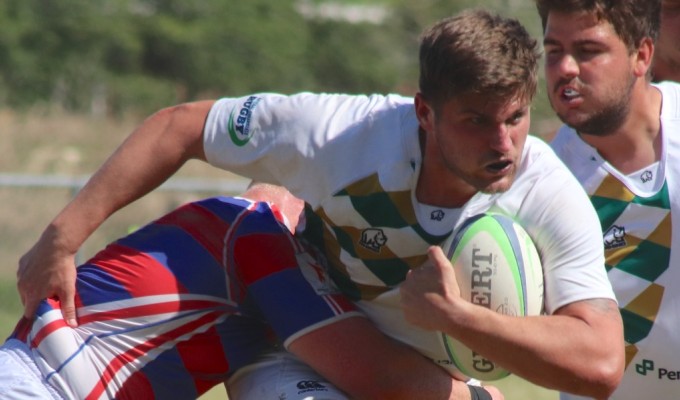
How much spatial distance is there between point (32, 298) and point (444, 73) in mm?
1838

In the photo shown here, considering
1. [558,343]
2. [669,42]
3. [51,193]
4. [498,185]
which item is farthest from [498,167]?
[51,193]

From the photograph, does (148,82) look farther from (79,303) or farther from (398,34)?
(79,303)

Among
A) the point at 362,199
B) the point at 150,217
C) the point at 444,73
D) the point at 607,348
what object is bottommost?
the point at 150,217

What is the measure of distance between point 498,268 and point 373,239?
525 mm

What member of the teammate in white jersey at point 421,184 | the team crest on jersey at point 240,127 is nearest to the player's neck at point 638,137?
the teammate in white jersey at point 421,184

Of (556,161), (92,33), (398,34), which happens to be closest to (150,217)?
(556,161)

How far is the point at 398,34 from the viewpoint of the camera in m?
32.0

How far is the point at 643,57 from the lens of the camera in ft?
15.7

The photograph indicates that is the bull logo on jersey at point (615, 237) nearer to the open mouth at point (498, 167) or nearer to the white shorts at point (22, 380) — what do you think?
the open mouth at point (498, 167)

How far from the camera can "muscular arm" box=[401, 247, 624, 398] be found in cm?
381

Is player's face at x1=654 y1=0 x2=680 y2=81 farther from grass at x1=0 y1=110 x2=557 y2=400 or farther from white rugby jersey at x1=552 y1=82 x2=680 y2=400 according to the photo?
grass at x1=0 y1=110 x2=557 y2=400

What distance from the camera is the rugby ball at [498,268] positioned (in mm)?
3963

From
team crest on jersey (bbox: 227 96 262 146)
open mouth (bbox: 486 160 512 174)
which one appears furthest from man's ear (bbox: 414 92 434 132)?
team crest on jersey (bbox: 227 96 262 146)

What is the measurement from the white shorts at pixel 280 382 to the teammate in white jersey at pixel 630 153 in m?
1.35
